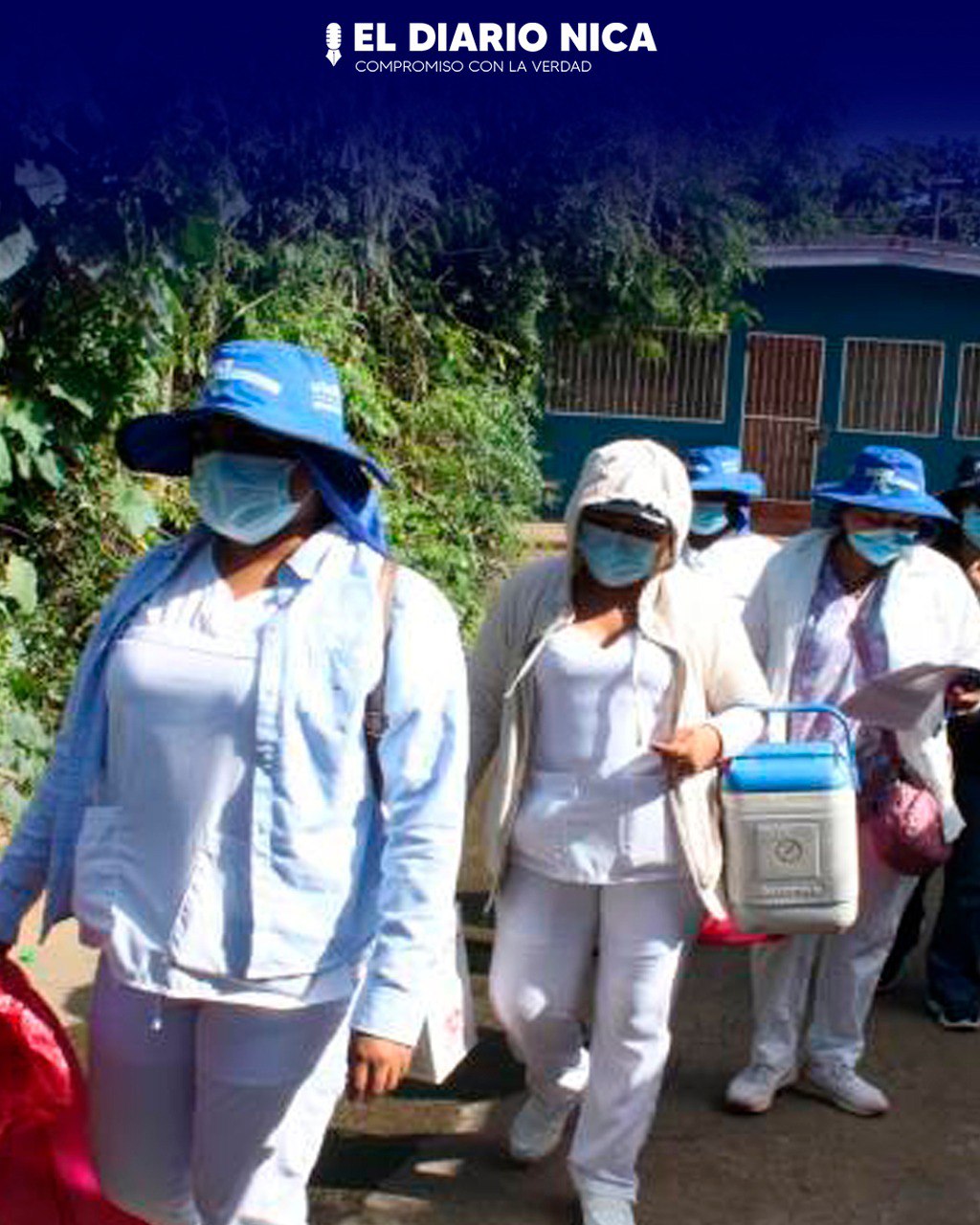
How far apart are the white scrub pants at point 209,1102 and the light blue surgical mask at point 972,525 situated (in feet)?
10.1

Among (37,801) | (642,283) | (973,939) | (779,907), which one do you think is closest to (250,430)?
(37,801)

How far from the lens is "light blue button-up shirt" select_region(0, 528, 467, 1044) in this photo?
8.47 ft

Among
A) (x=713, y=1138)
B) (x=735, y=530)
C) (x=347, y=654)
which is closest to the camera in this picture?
(x=347, y=654)

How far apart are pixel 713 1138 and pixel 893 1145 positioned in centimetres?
47

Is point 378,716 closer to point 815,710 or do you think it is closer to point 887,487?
point 815,710

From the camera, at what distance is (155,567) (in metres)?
2.81

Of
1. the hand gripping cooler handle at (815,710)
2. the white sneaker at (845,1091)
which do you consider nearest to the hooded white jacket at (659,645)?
the hand gripping cooler handle at (815,710)

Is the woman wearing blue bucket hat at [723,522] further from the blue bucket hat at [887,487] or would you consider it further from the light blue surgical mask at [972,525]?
the blue bucket hat at [887,487]

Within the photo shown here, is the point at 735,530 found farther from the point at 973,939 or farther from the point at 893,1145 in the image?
the point at 893,1145

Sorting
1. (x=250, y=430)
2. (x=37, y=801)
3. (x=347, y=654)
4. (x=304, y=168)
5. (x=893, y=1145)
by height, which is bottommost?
(x=893, y=1145)

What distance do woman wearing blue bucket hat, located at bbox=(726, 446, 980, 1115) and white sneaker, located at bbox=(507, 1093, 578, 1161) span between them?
63 centimetres

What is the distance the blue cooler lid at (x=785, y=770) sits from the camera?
3.76 metres

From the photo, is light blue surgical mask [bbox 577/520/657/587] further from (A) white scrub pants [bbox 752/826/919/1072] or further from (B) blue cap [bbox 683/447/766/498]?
(B) blue cap [bbox 683/447/766/498]

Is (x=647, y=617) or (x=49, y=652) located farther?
(x=49, y=652)
